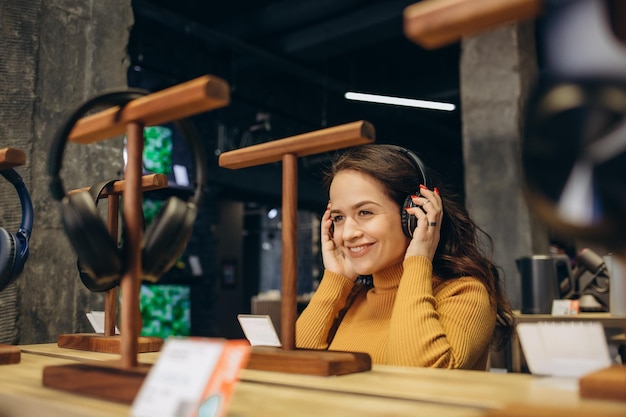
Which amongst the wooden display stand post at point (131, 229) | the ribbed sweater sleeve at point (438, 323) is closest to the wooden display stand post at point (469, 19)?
the wooden display stand post at point (131, 229)

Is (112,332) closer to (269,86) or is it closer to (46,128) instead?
(46,128)

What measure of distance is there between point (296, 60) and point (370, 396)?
803 centimetres

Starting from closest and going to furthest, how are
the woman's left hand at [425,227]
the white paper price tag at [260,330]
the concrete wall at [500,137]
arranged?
the white paper price tag at [260,330], the woman's left hand at [425,227], the concrete wall at [500,137]

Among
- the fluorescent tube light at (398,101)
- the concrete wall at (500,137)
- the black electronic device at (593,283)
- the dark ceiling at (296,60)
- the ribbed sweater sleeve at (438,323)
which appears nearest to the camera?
the ribbed sweater sleeve at (438,323)

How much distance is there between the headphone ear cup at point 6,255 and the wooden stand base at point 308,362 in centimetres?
58

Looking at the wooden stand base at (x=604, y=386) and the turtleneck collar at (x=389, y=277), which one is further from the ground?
the turtleneck collar at (x=389, y=277)

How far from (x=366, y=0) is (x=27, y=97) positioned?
17.4ft

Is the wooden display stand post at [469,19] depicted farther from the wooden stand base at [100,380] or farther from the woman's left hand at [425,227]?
the woman's left hand at [425,227]

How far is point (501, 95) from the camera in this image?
478 centimetres

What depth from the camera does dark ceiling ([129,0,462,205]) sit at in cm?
702

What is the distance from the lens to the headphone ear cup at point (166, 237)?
88 centimetres

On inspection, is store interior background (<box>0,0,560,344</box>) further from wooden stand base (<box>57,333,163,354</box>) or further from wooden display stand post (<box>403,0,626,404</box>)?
wooden display stand post (<box>403,0,626,404</box>)

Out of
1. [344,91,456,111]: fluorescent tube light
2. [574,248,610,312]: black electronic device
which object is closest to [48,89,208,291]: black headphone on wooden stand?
[574,248,610,312]: black electronic device

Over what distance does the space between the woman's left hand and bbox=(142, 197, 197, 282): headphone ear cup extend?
764mm
